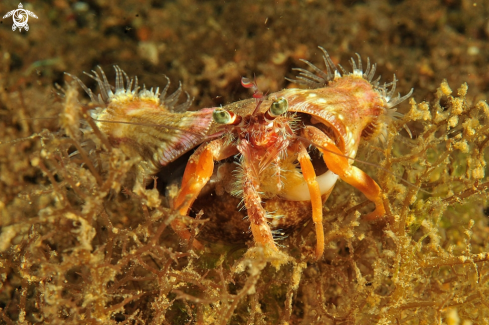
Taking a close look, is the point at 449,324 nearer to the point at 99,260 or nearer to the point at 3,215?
the point at 99,260

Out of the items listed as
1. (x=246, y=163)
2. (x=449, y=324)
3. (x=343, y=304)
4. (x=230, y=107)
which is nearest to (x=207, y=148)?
(x=246, y=163)

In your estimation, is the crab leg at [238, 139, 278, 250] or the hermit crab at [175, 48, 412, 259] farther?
the hermit crab at [175, 48, 412, 259]

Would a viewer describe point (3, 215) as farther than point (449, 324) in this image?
Yes

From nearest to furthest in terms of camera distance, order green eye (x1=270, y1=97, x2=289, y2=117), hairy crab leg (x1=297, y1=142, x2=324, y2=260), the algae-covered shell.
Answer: green eye (x1=270, y1=97, x2=289, y2=117) → hairy crab leg (x1=297, y1=142, x2=324, y2=260) → the algae-covered shell

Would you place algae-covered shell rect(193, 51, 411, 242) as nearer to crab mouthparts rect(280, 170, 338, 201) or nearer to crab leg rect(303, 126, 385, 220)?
crab mouthparts rect(280, 170, 338, 201)

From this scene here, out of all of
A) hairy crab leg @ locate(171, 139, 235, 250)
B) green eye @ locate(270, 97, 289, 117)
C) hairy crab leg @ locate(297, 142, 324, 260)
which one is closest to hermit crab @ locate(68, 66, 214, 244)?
hairy crab leg @ locate(171, 139, 235, 250)

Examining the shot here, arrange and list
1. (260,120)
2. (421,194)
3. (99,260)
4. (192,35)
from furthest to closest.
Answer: (192,35) < (421,194) < (260,120) < (99,260)

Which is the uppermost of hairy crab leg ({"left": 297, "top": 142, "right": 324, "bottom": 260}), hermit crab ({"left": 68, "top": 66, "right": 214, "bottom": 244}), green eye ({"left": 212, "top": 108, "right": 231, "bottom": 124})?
green eye ({"left": 212, "top": 108, "right": 231, "bottom": 124})

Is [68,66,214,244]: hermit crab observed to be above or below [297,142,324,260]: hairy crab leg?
above
